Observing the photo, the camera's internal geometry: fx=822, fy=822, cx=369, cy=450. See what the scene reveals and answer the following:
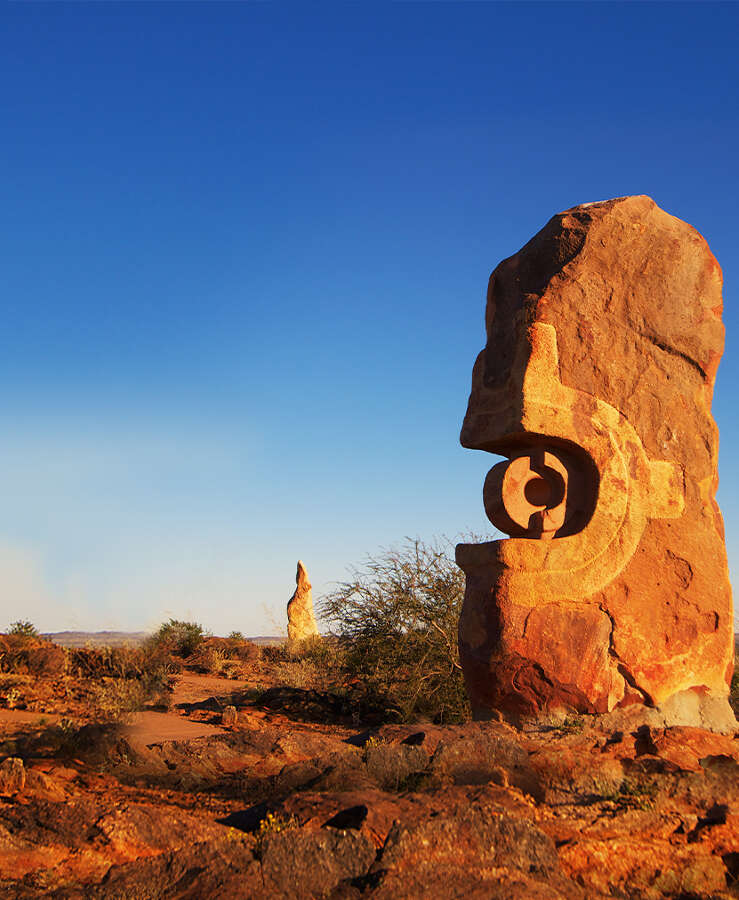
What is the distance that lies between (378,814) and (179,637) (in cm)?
1559

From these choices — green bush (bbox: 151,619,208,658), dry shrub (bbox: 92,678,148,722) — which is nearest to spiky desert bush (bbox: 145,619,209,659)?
green bush (bbox: 151,619,208,658)

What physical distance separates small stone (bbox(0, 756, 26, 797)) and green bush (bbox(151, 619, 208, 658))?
12.2 meters

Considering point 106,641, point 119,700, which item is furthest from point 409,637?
point 106,641

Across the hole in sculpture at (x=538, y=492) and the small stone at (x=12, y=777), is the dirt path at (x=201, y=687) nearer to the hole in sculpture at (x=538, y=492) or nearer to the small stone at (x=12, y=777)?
the small stone at (x=12, y=777)

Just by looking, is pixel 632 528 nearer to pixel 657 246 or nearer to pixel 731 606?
pixel 731 606

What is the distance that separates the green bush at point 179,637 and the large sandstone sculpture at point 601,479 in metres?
12.0

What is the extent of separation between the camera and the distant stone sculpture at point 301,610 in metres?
21.7

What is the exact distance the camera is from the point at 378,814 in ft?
11.6

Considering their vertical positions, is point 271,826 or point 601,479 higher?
point 601,479

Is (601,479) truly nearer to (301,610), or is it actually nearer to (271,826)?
(271,826)

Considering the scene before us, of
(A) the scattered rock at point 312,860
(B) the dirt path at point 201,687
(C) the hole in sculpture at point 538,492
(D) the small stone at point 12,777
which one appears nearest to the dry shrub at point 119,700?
(B) the dirt path at point 201,687

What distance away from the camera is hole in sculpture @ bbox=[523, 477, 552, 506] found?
612 cm

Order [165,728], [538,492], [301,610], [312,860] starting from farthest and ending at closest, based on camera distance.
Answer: [301,610]
[165,728]
[538,492]
[312,860]

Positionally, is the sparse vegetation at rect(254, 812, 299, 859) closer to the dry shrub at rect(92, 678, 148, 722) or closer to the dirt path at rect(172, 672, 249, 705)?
the dry shrub at rect(92, 678, 148, 722)
